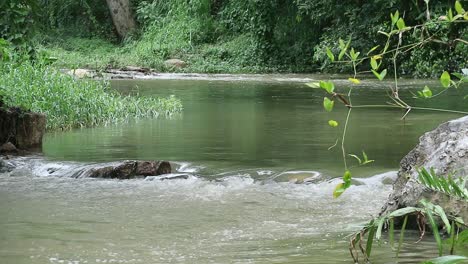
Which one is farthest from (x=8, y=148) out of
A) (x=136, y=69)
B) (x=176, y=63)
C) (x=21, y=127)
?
(x=176, y=63)

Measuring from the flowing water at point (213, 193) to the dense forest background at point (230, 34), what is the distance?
755 cm

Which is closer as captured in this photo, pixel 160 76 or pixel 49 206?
pixel 49 206

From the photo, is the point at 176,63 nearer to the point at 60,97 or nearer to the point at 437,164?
the point at 60,97

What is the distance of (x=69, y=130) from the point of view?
12.6 meters

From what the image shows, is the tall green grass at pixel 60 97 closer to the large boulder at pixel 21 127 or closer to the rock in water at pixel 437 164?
the large boulder at pixel 21 127

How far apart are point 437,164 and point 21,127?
21.0 ft

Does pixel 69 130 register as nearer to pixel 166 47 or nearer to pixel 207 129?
pixel 207 129

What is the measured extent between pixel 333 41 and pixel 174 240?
1932cm

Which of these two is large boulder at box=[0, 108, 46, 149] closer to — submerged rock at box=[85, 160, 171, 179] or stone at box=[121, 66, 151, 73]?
submerged rock at box=[85, 160, 171, 179]

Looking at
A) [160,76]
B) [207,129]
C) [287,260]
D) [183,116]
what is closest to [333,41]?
[160,76]

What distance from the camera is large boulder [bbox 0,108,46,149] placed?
10.4 metres

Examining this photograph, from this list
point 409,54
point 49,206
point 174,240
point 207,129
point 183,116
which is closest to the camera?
point 174,240

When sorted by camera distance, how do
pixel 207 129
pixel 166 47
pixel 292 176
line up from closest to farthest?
1. pixel 292 176
2. pixel 207 129
3. pixel 166 47

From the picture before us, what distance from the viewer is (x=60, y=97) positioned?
1285 cm
